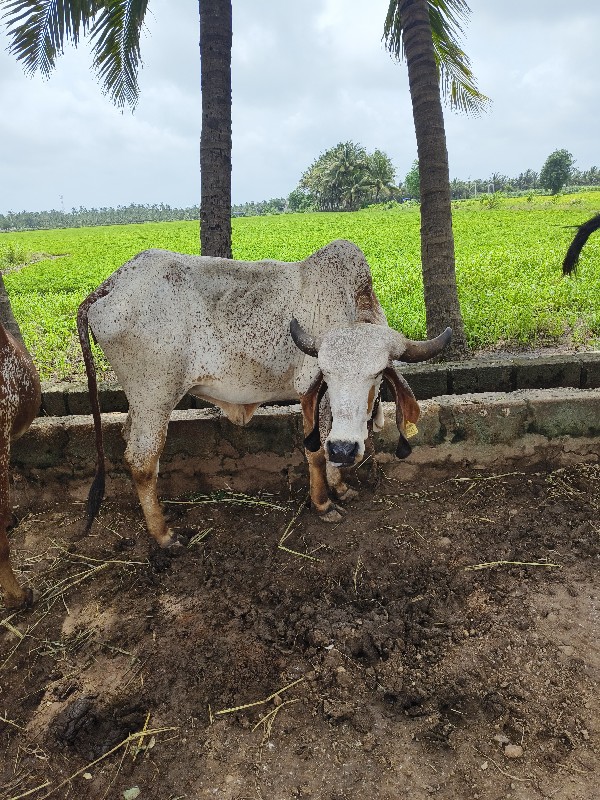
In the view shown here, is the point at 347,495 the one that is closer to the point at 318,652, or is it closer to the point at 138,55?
the point at 318,652

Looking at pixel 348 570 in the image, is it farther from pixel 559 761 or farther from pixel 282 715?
pixel 559 761

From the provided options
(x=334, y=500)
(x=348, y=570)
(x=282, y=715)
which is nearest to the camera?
(x=282, y=715)

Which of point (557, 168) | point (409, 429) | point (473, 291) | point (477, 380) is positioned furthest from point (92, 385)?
point (557, 168)

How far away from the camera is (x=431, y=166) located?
4293 mm

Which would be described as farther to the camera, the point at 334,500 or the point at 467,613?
the point at 334,500

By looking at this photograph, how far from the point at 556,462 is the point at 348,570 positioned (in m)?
1.61

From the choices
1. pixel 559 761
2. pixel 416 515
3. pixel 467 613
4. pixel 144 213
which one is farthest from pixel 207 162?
pixel 144 213

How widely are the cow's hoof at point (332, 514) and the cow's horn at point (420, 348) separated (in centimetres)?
108

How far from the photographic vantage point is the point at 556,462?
11.4 feet

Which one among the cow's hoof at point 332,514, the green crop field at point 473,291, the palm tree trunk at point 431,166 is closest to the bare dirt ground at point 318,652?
the cow's hoof at point 332,514

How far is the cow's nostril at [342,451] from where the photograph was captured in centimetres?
228

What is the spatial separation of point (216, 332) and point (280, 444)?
3.05ft

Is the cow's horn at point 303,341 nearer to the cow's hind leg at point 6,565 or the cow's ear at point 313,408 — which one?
the cow's ear at point 313,408

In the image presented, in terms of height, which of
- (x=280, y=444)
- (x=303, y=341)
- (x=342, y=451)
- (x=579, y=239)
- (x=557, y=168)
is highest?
(x=557, y=168)
